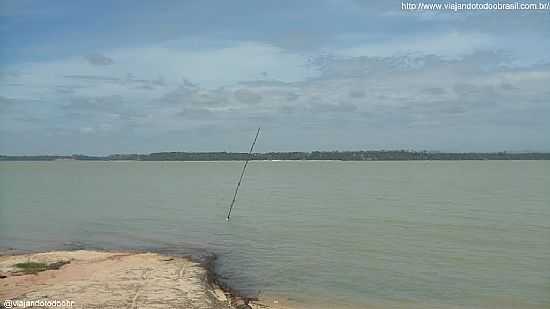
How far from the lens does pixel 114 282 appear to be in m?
14.7

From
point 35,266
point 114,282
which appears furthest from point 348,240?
point 35,266

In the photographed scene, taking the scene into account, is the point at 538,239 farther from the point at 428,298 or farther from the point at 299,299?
the point at 299,299

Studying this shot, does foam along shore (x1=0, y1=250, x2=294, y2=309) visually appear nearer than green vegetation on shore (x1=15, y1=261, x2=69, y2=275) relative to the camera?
Yes

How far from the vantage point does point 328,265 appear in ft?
63.5

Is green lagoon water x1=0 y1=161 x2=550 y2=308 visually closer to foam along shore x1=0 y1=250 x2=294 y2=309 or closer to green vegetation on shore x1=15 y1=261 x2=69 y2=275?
foam along shore x1=0 y1=250 x2=294 y2=309

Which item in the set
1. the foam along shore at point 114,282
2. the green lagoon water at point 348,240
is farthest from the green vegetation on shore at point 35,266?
the green lagoon water at point 348,240

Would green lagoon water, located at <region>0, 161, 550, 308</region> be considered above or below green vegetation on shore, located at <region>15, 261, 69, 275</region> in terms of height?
below

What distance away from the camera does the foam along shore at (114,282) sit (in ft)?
42.5

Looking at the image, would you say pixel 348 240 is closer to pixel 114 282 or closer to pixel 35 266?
pixel 114 282

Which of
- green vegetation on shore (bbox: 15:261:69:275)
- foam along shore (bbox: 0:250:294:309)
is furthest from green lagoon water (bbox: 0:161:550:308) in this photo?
green vegetation on shore (bbox: 15:261:69:275)

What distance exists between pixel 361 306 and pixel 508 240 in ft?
40.5

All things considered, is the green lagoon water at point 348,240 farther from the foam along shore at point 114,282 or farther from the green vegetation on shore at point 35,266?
the green vegetation on shore at point 35,266

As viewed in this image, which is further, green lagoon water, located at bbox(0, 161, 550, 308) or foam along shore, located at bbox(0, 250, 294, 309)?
green lagoon water, located at bbox(0, 161, 550, 308)

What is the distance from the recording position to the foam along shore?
12.9 meters
